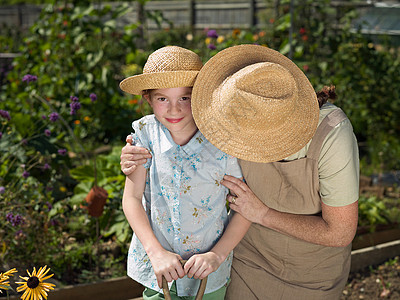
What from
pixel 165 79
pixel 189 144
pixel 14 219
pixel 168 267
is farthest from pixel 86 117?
pixel 168 267

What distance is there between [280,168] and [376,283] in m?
1.68

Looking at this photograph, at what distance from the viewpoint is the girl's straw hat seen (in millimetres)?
1640

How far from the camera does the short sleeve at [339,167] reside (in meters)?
1.79

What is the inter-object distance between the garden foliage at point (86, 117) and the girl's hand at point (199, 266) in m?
0.66

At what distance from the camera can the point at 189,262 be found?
1.60 metres

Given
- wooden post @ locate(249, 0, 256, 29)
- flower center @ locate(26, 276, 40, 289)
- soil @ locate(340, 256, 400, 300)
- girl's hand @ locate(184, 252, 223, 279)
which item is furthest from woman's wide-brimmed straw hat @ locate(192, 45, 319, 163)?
wooden post @ locate(249, 0, 256, 29)

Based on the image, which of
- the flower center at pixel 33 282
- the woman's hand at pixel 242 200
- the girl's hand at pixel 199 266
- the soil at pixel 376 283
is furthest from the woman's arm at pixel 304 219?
the soil at pixel 376 283

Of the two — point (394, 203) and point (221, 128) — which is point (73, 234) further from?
point (394, 203)

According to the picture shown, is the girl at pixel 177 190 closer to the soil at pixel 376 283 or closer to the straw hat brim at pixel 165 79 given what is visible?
the straw hat brim at pixel 165 79

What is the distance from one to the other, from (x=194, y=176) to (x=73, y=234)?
1445mm

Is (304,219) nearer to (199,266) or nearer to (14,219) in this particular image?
(199,266)

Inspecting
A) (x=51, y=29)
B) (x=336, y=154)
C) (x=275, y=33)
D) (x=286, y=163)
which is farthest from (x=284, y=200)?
(x=275, y=33)

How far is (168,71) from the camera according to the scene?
1.64m

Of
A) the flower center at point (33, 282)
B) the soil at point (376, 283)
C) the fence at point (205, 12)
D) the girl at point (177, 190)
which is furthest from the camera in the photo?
the fence at point (205, 12)
